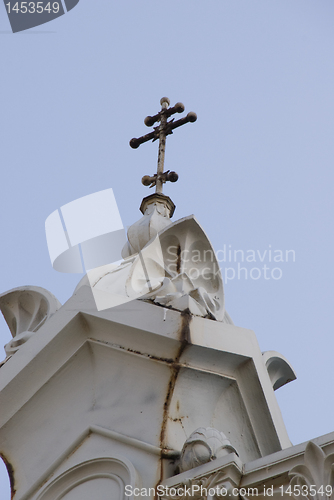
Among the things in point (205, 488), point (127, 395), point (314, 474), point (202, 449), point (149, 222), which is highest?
point (149, 222)

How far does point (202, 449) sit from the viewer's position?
541 centimetres

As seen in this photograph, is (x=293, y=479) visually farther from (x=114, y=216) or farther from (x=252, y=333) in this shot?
(x=114, y=216)

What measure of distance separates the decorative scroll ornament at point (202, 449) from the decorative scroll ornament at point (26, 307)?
2641mm

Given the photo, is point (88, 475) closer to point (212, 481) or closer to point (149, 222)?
point (212, 481)

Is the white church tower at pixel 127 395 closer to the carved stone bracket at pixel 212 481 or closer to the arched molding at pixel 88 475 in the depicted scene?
the arched molding at pixel 88 475

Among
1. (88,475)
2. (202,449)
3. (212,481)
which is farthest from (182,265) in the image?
(212,481)

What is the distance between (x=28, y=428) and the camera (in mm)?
6730

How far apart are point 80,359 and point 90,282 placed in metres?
1.53

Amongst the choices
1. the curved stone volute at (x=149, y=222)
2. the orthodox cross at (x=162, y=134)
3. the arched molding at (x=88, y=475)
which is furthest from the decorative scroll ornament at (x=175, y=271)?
the orthodox cross at (x=162, y=134)

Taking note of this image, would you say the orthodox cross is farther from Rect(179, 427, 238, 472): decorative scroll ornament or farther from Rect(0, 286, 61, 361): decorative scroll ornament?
Rect(179, 427, 238, 472): decorative scroll ornament

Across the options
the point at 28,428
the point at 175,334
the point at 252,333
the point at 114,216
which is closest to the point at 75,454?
the point at 28,428

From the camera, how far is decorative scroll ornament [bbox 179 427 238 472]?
538 centimetres

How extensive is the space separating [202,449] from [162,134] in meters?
5.90

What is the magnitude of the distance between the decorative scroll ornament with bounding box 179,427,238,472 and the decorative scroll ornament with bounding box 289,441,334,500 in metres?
0.71
